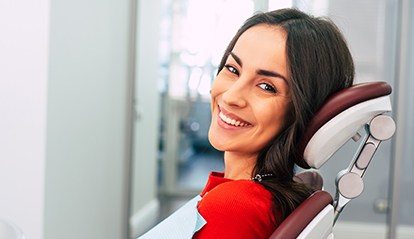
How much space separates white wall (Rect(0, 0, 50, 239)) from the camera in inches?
80.7

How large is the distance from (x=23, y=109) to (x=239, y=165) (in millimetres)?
1315

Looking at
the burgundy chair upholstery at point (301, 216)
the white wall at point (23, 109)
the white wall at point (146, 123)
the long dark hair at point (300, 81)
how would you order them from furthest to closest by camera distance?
the white wall at point (146, 123)
the white wall at point (23, 109)
the long dark hair at point (300, 81)
the burgundy chair upholstery at point (301, 216)

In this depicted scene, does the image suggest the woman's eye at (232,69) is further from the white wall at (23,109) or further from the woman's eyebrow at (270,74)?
the white wall at (23,109)

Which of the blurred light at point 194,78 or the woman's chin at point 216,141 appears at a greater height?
the woman's chin at point 216,141

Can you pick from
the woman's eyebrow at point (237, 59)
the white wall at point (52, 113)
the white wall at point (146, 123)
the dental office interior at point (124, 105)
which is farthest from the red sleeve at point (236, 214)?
the white wall at point (146, 123)

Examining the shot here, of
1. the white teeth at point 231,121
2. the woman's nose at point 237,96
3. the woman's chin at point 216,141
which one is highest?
the woman's nose at point 237,96

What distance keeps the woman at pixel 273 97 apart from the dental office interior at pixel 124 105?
0.47m

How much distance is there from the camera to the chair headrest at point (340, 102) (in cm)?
95

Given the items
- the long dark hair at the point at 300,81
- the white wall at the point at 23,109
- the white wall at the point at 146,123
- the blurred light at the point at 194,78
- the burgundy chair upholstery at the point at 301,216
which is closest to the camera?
the burgundy chair upholstery at the point at 301,216

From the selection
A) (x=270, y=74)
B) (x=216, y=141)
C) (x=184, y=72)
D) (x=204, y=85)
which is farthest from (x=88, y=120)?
(x=204, y=85)

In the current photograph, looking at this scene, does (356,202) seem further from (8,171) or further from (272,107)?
(272,107)

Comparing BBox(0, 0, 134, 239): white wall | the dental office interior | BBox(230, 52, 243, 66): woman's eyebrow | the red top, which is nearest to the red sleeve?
the red top

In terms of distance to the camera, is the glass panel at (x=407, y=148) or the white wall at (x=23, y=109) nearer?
the white wall at (x=23, y=109)

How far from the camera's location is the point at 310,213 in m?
0.89
